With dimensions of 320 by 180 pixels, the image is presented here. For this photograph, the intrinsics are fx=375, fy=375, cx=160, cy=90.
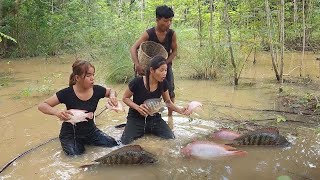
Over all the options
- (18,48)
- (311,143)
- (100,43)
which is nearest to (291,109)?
(311,143)

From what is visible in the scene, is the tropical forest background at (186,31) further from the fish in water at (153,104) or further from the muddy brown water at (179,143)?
the fish in water at (153,104)

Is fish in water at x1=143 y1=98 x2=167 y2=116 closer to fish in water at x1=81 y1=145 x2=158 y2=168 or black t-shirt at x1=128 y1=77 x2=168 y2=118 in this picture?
black t-shirt at x1=128 y1=77 x2=168 y2=118

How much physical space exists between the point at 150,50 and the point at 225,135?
1757 mm

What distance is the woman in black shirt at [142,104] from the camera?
→ 4727mm

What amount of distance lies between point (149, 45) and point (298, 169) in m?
2.81

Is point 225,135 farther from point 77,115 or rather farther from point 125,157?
point 77,115

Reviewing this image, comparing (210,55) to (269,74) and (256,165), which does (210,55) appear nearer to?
(269,74)

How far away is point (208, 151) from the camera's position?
4.13 metres

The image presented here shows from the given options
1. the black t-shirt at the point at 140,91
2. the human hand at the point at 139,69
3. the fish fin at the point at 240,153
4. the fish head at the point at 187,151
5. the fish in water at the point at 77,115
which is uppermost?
the human hand at the point at 139,69

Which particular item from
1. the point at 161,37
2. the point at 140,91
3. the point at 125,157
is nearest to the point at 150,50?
the point at 161,37

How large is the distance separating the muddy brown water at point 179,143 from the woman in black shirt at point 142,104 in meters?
0.15

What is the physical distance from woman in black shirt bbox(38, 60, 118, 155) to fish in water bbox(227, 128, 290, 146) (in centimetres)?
161

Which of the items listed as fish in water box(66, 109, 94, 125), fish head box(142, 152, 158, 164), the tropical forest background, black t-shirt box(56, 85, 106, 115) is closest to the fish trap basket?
black t-shirt box(56, 85, 106, 115)

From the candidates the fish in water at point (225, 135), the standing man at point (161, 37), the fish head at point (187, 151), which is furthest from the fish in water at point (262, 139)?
the standing man at point (161, 37)
